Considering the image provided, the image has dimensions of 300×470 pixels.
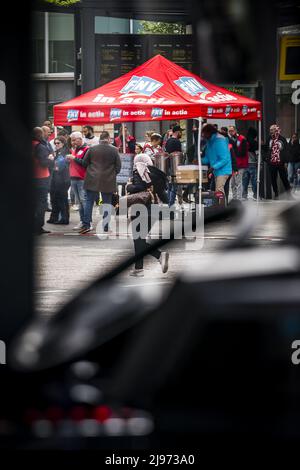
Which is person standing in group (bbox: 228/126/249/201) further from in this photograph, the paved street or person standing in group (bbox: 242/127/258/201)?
the paved street

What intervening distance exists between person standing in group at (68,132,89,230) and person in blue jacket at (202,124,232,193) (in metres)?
2.07

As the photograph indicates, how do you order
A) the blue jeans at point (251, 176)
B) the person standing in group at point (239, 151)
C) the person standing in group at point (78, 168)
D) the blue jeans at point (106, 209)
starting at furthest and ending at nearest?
the blue jeans at point (251, 176) → the person standing in group at point (239, 151) → the person standing in group at point (78, 168) → the blue jeans at point (106, 209)

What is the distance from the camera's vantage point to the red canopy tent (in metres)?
18.4

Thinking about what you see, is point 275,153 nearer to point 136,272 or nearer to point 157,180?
point 157,180

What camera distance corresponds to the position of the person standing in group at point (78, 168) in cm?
A: 1817

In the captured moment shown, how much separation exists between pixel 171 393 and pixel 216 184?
55.6ft

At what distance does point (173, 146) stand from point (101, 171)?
536 centimetres

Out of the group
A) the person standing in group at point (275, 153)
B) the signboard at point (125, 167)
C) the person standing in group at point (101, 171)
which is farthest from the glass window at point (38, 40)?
the person standing in group at point (275, 153)

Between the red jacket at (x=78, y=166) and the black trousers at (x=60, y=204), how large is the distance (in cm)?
50

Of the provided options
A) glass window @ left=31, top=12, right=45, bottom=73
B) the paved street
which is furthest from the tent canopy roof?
glass window @ left=31, top=12, right=45, bottom=73

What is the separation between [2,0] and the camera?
2861 millimetres

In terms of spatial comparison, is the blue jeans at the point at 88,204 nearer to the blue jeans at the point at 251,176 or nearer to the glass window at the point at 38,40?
the blue jeans at the point at 251,176

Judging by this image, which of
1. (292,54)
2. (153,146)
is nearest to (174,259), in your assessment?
(292,54)
